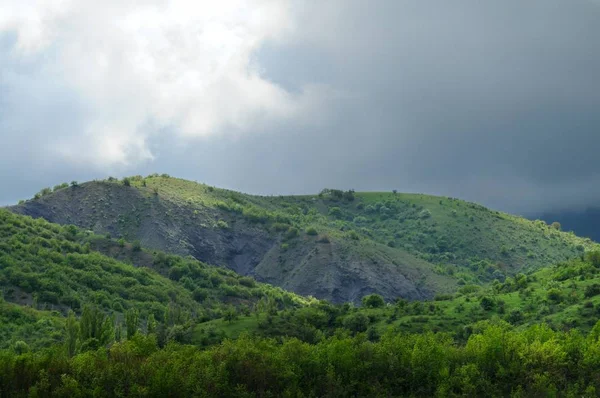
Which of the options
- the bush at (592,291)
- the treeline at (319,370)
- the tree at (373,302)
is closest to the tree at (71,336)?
the treeline at (319,370)

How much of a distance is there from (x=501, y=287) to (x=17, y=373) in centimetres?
10227

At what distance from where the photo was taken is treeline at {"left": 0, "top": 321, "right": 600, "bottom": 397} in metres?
88.0

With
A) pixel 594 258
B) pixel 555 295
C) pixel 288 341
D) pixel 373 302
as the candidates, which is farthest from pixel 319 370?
pixel 594 258

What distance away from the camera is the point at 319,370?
94625 millimetres

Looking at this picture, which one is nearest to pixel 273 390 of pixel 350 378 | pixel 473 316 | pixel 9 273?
pixel 350 378

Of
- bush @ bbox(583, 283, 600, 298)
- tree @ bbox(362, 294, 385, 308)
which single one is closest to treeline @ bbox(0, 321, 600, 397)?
bush @ bbox(583, 283, 600, 298)

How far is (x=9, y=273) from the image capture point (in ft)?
518

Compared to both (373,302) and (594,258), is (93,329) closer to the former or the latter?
(373,302)

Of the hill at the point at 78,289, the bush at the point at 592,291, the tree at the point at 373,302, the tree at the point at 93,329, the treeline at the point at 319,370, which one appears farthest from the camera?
the tree at the point at 373,302

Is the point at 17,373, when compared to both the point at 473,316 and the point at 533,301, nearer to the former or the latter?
the point at 473,316

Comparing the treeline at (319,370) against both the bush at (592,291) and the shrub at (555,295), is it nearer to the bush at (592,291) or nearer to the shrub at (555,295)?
the bush at (592,291)

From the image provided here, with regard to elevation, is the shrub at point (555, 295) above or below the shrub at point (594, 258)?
below

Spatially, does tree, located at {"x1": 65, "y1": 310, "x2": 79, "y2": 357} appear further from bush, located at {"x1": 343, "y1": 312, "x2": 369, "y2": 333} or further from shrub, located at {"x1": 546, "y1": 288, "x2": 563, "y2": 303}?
shrub, located at {"x1": 546, "y1": 288, "x2": 563, "y2": 303}

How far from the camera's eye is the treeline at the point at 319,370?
8800 centimetres
